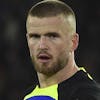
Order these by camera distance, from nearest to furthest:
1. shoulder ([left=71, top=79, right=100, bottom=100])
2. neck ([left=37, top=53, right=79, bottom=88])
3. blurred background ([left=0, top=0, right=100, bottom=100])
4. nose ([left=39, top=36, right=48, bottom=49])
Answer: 1. shoulder ([left=71, top=79, right=100, bottom=100])
2. nose ([left=39, top=36, right=48, bottom=49])
3. neck ([left=37, top=53, right=79, bottom=88])
4. blurred background ([left=0, top=0, right=100, bottom=100])

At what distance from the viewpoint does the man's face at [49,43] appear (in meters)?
3.23

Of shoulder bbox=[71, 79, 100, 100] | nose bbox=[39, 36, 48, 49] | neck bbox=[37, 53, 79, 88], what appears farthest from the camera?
neck bbox=[37, 53, 79, 88]

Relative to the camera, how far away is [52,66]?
3.25 m

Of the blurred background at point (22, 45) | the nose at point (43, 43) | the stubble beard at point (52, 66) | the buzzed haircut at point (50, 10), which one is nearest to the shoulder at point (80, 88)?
the stubble beard at point (52, 66)

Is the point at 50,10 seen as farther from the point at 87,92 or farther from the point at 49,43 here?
the point at 87,92

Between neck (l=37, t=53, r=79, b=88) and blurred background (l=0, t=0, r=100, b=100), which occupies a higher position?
neck (l=37, t=53, r=79, b=88)

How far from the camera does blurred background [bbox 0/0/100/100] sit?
7.52 meters

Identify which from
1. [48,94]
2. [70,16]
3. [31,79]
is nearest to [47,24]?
[70,16]

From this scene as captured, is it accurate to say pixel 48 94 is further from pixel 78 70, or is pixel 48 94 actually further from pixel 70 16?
pixel 70 16

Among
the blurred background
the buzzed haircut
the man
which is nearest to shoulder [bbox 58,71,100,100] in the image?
the man

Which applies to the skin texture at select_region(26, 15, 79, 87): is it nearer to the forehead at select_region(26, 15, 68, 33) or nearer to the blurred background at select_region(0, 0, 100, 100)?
the forehead at select_region(26, 15, 68, 33)

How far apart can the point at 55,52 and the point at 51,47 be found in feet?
0.15

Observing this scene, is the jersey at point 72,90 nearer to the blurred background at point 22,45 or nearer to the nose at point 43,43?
the nose at point 43,43

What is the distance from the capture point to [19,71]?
296 inches
